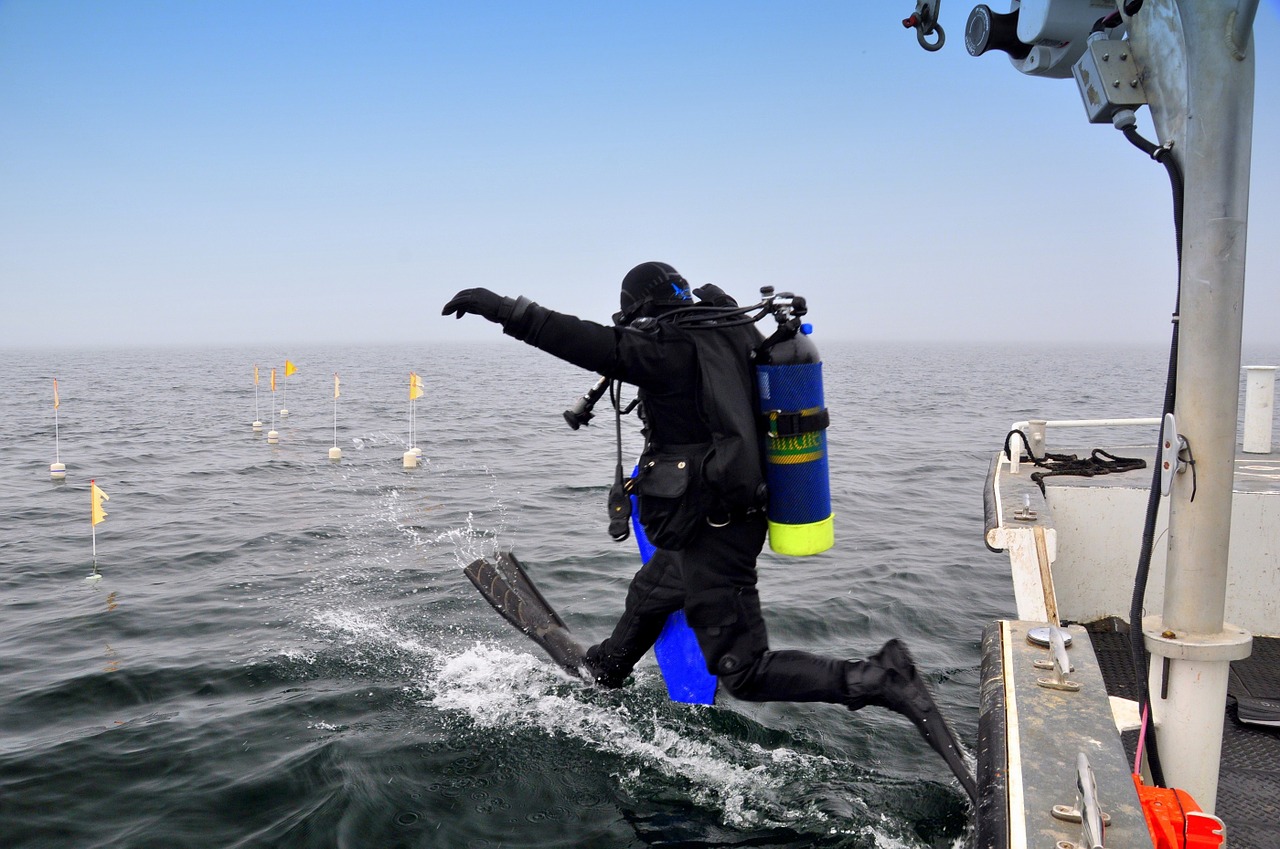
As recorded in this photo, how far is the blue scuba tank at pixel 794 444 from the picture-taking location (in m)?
3.78

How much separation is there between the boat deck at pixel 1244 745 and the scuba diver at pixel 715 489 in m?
1.06

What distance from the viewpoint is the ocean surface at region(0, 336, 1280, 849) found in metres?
3.97

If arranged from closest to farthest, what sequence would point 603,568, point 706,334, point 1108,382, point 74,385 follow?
1. point 706,334
2. point 603,568
3. point 74,385
4. point 1108,382

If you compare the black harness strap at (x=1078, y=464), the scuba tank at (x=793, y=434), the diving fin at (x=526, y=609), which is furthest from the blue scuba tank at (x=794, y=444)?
the black harness strap at (x=1078, y=464)

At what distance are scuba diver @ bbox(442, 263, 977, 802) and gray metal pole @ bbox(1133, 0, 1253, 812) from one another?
3.43ft

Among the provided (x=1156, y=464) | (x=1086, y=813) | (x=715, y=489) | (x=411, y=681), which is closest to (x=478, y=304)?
(x=715, y=489)

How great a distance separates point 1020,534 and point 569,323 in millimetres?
2534

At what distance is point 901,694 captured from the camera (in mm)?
3756

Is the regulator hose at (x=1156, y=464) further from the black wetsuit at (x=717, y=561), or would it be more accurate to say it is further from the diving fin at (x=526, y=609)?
the diving fin at (x=526, y=609)

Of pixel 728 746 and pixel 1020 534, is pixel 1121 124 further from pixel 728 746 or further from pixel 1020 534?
pixel 728 746

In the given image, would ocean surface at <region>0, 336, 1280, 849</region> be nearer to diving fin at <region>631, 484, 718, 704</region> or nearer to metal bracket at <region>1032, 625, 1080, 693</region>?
diving fin at <region>631, 484, 718, 704</region>

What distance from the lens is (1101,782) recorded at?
2170 mm

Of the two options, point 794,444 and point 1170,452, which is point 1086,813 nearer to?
point 1170,452

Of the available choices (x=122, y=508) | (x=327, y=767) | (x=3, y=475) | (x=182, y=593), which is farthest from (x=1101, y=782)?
(x=3, y=475)
